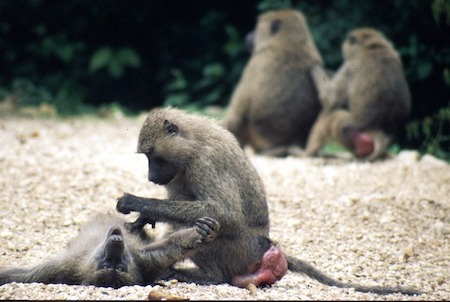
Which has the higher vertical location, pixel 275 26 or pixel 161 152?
Result: pixel 275 26

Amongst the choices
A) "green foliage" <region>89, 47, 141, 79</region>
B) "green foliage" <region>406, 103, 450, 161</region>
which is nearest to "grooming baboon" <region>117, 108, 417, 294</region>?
"green foliage" <region>406, 103, 450, 161</region>

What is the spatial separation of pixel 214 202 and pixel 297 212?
1739 mm

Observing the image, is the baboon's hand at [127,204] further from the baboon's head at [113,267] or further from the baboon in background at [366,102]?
the baboon in background at [366,102]

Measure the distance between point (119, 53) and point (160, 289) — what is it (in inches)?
339

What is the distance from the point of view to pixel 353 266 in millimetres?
4668

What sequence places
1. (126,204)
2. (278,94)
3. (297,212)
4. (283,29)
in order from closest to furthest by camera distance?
(126,204)
(297,212)
(278,94)
(283,29)

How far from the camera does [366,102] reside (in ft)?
26.4

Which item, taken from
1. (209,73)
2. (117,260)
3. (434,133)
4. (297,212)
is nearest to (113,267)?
(117,260)

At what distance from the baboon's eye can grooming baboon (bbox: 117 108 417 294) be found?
4.58 metres

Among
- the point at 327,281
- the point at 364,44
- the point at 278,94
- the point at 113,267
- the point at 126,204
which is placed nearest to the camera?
the point at 113,267

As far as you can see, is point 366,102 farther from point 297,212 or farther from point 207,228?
point 207,228

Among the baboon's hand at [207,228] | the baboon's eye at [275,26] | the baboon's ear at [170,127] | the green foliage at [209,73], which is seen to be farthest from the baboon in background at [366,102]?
the baboon's hand at [207,228]

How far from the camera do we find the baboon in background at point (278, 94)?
8.38 metres

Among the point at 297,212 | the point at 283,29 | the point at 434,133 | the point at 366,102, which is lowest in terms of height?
the point at 434,133
